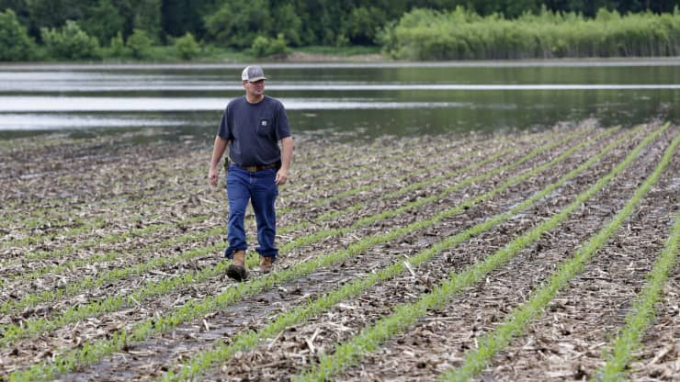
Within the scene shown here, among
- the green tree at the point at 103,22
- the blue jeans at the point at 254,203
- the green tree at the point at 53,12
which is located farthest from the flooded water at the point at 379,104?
the green tree at the point at 53,12

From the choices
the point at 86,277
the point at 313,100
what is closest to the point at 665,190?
the point at 86,277

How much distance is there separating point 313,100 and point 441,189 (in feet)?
127

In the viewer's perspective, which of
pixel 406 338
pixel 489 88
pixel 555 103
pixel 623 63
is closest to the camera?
pixel 406 338

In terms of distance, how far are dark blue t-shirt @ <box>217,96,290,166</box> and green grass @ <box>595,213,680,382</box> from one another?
4266 mm

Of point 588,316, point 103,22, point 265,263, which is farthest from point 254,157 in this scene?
point 103,22

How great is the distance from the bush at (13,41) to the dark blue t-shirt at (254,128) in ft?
492

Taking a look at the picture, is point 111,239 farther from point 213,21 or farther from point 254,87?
point 213,21

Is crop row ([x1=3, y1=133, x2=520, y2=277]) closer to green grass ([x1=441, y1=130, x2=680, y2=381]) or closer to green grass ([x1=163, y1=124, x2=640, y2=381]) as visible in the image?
green grass ([x1=163, y1=124, x2=640, y2=381])

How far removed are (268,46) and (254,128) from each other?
157m

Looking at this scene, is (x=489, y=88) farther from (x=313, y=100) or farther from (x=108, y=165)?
(x=108, y=165)

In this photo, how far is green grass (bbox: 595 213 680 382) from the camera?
807 cm

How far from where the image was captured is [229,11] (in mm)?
175875

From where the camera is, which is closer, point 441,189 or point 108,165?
point 441,189

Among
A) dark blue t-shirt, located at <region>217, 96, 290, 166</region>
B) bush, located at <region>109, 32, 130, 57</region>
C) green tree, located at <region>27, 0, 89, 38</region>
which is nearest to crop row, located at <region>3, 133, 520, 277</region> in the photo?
dark blue t-shirt, located at <region>217, 96, 290, 166</region>
